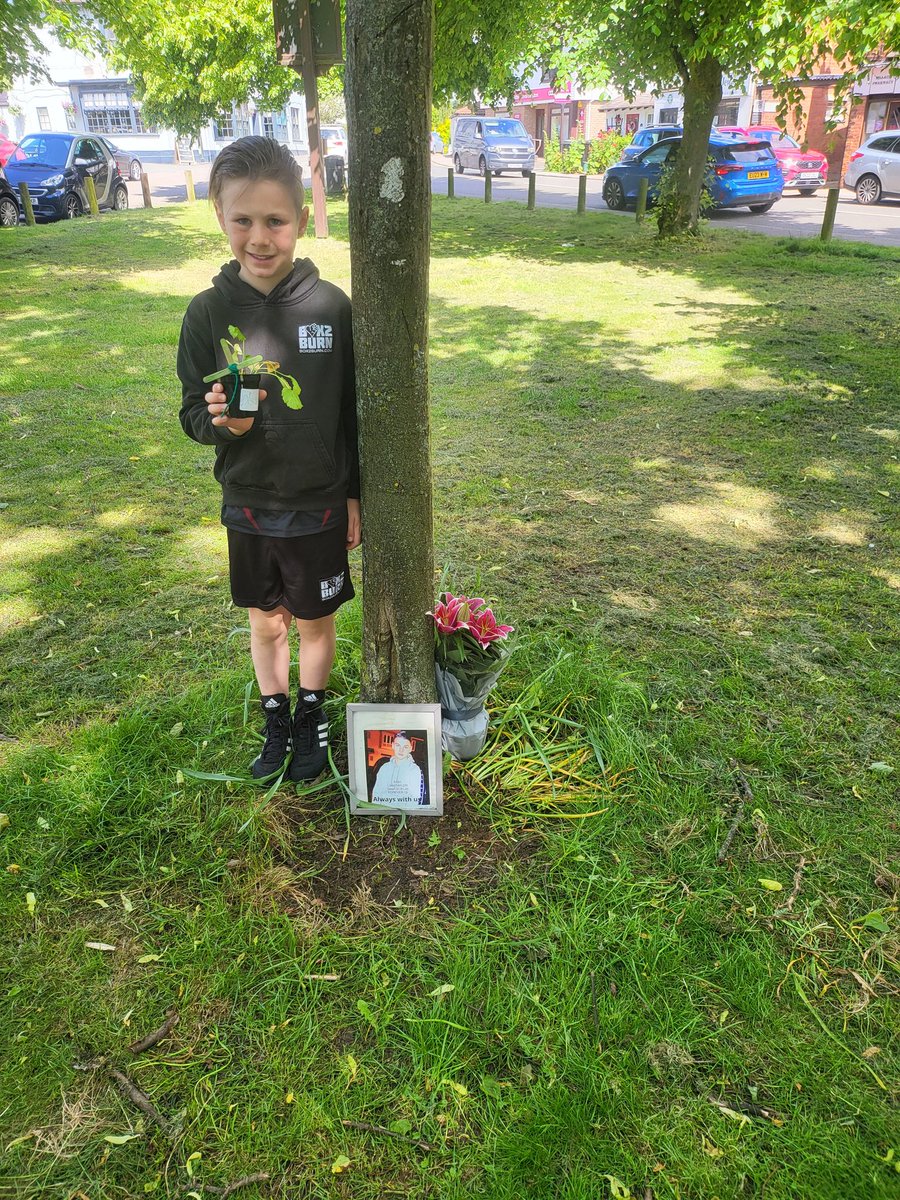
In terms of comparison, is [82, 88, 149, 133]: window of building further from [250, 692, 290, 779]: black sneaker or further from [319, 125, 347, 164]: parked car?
[250, 692, 290, 779]: black sneaker

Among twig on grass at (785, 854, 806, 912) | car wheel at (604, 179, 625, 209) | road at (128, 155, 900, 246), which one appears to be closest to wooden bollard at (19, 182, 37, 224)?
road at (128, 155, 900, 246)

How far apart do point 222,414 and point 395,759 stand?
1.12 metres

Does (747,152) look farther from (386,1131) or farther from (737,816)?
(386,1131)

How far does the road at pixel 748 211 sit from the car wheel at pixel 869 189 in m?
0.25

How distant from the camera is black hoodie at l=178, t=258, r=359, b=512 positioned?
230 centimetres

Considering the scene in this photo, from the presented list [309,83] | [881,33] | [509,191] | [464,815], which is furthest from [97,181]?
[464,815]

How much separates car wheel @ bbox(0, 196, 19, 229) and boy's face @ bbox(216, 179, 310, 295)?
1699 centimetres

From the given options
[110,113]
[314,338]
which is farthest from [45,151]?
[110,113]

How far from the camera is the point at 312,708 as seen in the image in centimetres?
276

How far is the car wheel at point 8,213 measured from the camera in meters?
16.2

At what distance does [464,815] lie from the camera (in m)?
2.66

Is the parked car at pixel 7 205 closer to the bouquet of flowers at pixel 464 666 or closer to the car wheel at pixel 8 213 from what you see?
the car wheel at pixel 8 213

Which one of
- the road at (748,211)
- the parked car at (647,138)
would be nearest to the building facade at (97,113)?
Result: the road at (748,211)

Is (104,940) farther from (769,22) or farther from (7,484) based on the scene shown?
(769,22)
